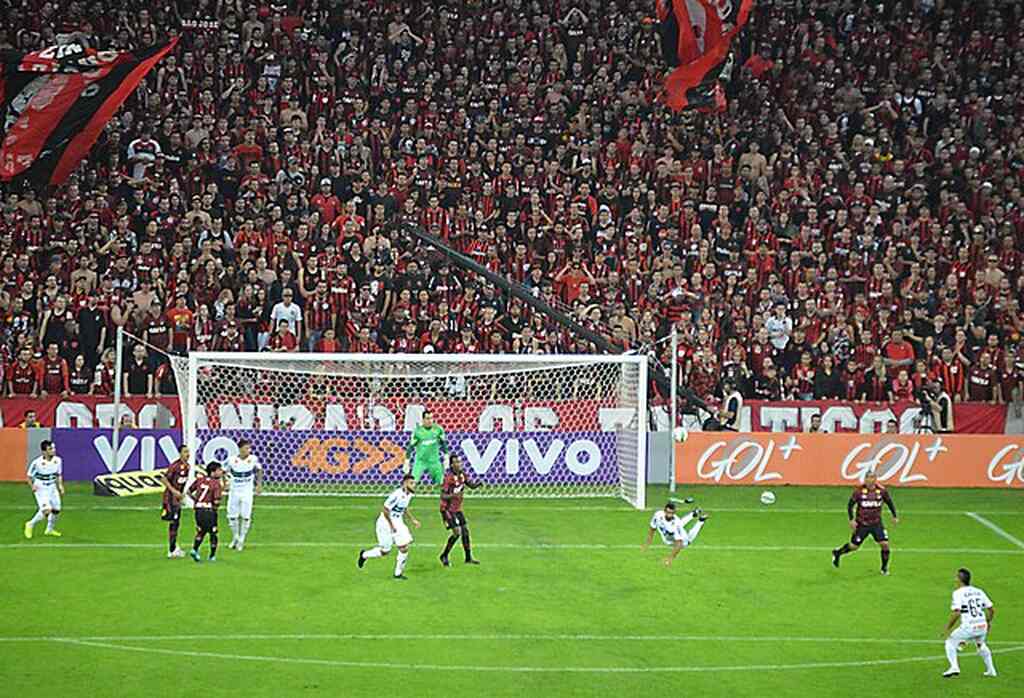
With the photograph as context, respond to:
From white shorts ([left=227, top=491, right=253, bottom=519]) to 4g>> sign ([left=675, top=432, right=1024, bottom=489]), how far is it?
9.46 meters

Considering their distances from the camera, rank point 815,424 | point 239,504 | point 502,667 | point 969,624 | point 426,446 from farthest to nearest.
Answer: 1. point 815,424
2. point 426,446
3. point 239,504
4. point 502,667
5. point 969,624

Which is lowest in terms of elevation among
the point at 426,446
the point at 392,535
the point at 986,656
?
the point at 986,656

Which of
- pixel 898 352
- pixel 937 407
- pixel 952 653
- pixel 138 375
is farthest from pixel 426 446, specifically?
pixel 952 653

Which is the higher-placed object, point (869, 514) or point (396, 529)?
point (869, 514)

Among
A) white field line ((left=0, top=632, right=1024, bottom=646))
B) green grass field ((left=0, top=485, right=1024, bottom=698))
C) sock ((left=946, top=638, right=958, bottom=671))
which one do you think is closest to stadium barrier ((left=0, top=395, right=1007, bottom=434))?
green grass field ((left=0, top=485, right=1024, bottom=698))

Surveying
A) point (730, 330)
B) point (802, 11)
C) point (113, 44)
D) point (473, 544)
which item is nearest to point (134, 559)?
point (473, 544)

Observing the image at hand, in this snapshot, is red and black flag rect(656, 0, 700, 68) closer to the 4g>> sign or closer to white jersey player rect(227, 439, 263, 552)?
the 4g>> sign

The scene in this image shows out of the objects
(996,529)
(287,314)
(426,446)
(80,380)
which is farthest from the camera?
(287,314)

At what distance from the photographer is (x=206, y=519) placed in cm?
2044

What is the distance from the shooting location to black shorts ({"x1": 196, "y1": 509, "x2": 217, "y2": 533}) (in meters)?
20.4

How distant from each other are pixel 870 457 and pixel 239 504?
12.4 m

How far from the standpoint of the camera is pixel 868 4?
3816 centimetres

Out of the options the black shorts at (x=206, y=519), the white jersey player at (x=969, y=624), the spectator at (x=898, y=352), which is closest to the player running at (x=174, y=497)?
the black shorts at (x=206, y=519)

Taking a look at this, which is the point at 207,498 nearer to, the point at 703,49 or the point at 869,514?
the point at 869,514
